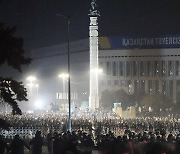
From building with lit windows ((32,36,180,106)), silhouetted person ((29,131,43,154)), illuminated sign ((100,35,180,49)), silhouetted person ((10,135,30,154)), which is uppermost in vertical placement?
illuminated sign ((100,35,180,49))

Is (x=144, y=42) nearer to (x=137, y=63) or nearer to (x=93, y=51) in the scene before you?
(x=137, y=63)

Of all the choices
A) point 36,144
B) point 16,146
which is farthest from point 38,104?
point 16,146

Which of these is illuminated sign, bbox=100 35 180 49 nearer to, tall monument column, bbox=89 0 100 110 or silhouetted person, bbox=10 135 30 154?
tall monument column, bbox=89 0 100 110

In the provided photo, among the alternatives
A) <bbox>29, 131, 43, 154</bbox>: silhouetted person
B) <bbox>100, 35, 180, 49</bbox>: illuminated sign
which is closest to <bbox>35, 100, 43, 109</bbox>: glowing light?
<bbox>100, 35, 180, 49</bbox>: illuminated sign

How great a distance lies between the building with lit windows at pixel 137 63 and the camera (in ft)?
369

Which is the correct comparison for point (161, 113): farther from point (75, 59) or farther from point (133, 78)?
point (75, 59)

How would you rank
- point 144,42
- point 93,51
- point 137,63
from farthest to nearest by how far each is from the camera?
point 144,42 < point 137,63 < point 93,51

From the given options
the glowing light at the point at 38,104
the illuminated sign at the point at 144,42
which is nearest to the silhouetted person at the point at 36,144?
the glowing light at the point at 38,104

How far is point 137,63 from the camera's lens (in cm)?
11488

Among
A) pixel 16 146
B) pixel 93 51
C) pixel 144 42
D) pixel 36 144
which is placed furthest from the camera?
pixel 144 42

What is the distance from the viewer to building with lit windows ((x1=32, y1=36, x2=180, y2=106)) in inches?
4429

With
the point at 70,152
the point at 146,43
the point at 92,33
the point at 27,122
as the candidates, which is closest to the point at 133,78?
the point at 146,43

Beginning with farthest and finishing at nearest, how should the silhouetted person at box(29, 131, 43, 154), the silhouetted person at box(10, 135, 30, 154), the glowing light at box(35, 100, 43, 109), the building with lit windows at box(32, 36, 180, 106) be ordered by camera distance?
the building with lit windows at box(32, 36, 180, 106) → the glowing light at box(35, 100, 43, 109) → the silhouetted person at box(29, 131, 43, 154) → the silhouetted person at box(10, 135, 30, 154)

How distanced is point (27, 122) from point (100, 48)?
8142cm
